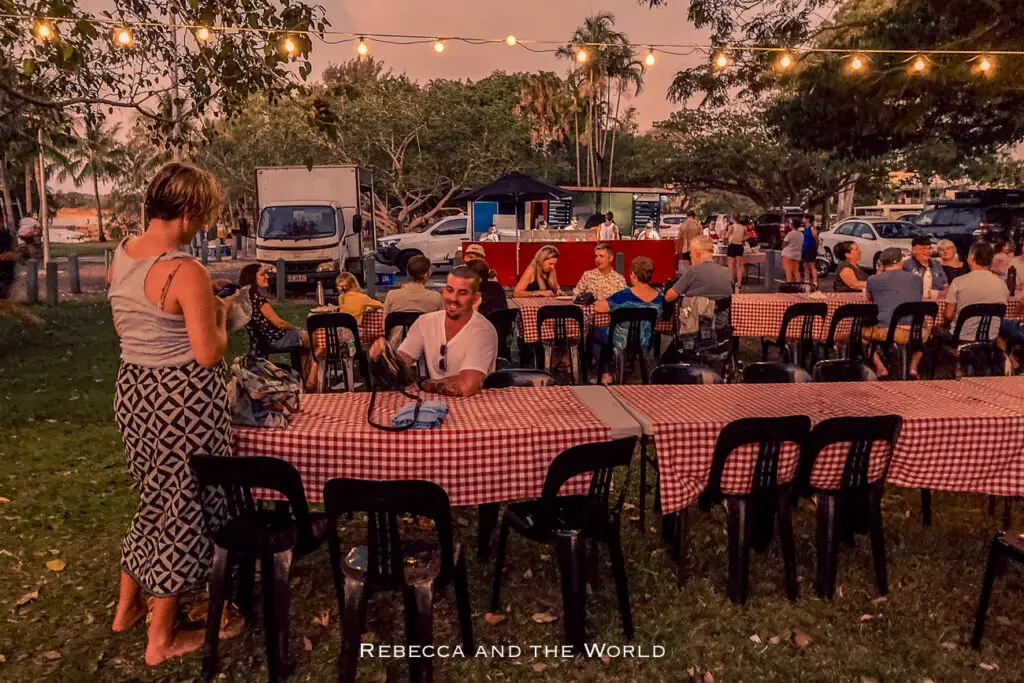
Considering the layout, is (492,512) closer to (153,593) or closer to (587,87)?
(153,593)

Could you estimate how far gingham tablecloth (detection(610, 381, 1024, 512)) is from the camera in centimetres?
370

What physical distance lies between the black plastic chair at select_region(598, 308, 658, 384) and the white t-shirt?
3.20 m

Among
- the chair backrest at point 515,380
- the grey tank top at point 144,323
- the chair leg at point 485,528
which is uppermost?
the grey tank top at point 144,323

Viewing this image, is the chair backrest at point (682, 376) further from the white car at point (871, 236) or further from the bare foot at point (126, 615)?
the white car at point (871, 236)

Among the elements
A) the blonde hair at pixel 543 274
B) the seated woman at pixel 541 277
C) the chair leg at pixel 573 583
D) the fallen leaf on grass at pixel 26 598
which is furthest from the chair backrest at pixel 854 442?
the blonde hair at pixel 543 274

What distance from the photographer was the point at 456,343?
14.9 feet

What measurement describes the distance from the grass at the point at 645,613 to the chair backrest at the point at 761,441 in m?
0.66

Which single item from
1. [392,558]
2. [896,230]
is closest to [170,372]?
[392,558]

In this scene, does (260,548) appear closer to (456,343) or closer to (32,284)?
(456,343)

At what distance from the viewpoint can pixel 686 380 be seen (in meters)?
4.98

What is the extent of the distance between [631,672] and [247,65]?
5803mm

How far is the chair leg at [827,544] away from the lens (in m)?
3.84

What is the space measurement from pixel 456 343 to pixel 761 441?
1.74 meters

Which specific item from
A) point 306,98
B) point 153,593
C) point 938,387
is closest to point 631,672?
point 153,593
